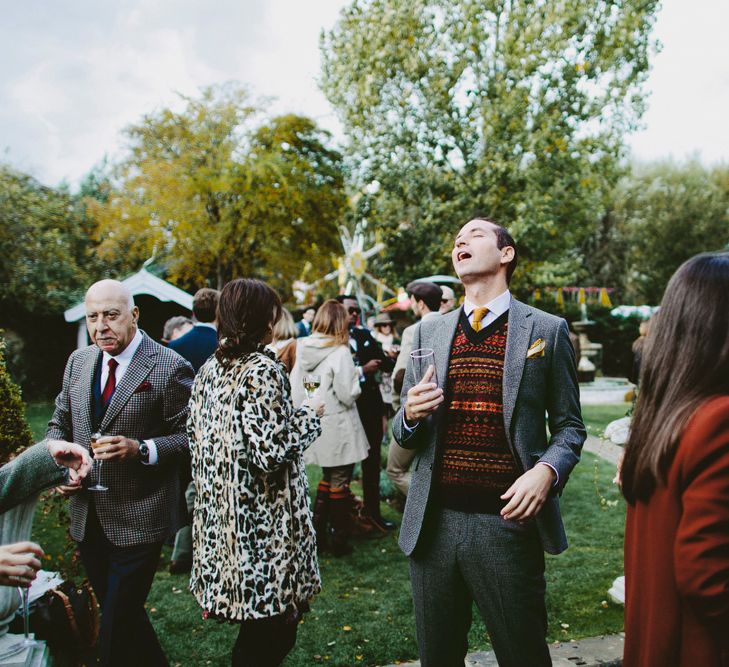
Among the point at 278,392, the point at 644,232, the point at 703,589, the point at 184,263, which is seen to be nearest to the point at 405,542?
the point at 278,392

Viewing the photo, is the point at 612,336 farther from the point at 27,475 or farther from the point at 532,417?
the point at 27,475

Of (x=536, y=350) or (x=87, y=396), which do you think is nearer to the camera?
(x=536, y=350)

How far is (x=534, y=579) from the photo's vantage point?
236 centimetres

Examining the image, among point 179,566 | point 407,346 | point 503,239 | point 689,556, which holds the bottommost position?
point 179,566

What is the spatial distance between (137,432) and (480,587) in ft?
5.97

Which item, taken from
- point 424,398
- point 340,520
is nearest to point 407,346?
point 340,520

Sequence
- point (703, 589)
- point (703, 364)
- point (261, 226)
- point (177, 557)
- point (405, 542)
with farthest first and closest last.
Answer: point (261, 226), point (177, 557), point (405, 542), point (703, 364), point (703, 589)

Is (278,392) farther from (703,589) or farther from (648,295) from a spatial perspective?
(648,295)

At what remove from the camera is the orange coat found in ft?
4.86

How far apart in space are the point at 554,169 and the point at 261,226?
30.6 ft

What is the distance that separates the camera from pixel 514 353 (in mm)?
2457

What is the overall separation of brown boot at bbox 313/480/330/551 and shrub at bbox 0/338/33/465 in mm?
2619

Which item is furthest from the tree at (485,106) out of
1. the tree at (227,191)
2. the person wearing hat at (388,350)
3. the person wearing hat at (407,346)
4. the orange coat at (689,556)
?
the orange coat at (689,556)

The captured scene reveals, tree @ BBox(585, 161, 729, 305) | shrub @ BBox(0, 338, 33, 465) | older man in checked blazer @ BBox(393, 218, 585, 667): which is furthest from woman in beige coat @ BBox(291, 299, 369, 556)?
tree @ BBox(585, 161, 729, 305)
